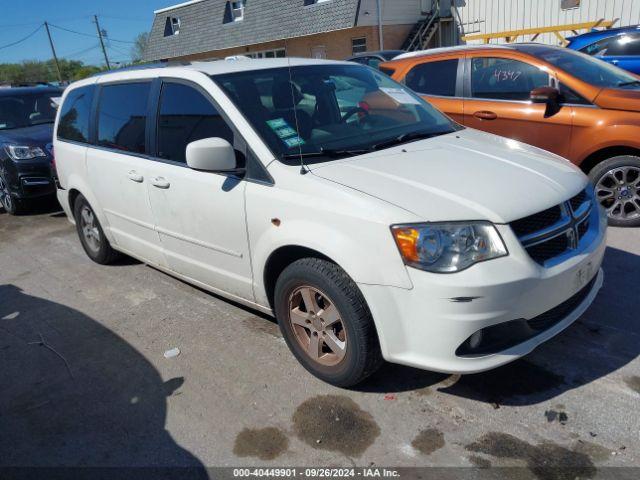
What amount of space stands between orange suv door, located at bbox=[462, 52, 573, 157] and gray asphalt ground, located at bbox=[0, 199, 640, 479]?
157 cm

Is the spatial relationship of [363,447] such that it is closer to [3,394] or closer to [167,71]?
[3,394]

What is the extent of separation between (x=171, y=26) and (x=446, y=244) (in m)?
33.8

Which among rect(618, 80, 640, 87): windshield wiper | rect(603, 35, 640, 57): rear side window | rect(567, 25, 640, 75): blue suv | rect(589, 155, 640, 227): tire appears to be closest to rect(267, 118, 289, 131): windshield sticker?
rect(589, 155, 640, 227): tire

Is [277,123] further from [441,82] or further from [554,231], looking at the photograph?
[441,82]

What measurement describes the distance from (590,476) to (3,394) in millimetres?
3341

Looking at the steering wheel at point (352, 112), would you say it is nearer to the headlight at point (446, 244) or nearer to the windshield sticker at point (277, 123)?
the windshield sticker at point (277, 123)

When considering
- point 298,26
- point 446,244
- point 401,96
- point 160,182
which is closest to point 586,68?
point 401,96

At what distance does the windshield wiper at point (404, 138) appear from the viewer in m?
3.40

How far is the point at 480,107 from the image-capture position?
5.68 m

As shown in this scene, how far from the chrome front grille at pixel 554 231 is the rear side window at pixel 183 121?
181 centimetres

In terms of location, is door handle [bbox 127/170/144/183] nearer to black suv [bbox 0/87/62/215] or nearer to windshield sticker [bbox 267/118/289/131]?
windshield sticker [bbox 267/118/289/131]

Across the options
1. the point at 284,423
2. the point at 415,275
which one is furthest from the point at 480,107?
Answer: the point at 284,423

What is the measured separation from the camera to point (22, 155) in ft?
24.6

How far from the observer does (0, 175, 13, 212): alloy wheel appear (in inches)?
309
